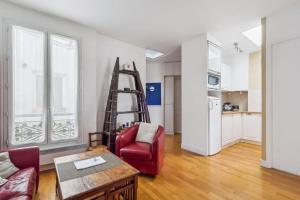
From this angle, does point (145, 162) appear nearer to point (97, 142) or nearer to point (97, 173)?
point (97, 173)

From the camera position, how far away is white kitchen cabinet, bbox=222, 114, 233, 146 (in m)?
4.32

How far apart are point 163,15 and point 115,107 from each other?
2124 mm

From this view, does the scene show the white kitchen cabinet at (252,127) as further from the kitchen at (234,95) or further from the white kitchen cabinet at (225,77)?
the white kitchen cabinet at (225,77)

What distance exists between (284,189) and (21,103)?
4.26m

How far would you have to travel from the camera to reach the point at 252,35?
4137mm

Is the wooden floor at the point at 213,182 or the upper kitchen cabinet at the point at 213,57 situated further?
the upper kitchen cabinet at the point at 213,57

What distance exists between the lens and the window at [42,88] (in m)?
2.71

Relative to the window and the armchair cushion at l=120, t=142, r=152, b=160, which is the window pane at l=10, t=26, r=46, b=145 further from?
the armchair cushion at l=120, t=142, r=152, b=160

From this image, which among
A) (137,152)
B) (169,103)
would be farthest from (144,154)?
(169,103)

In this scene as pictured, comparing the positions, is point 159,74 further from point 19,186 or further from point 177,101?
point 19,186

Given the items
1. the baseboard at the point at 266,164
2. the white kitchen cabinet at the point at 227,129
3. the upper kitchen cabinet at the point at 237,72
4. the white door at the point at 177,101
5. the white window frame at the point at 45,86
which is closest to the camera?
the white window frame at the point at 45,86

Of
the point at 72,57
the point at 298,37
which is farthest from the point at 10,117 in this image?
the point at 298,37

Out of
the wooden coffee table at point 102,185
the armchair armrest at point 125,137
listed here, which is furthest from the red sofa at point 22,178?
the armchair armrest at point 125,137

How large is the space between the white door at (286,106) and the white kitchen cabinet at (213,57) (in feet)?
3.97
